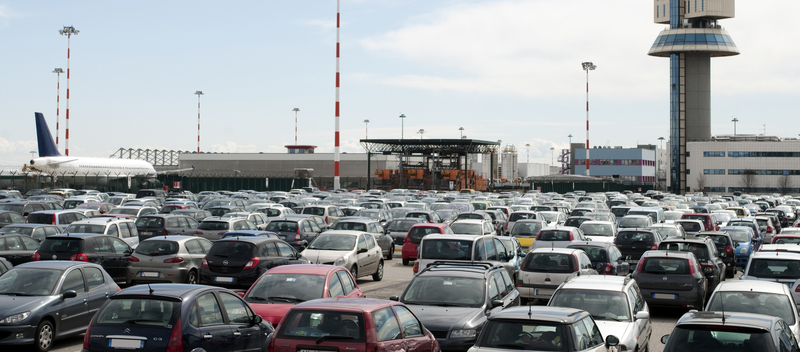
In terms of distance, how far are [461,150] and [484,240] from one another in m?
81.0

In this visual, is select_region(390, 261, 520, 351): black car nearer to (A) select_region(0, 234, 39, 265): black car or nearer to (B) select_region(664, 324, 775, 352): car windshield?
(B) select_region(664, 324, 775, 352): car windshield

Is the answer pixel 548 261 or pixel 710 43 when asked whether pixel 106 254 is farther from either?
pixel 710 43

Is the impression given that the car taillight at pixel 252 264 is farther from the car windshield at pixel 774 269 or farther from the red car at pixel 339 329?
the car windshield at pixel 774 269

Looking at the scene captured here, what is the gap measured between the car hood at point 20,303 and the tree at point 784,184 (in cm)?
11742

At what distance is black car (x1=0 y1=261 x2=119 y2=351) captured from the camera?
36.7ft

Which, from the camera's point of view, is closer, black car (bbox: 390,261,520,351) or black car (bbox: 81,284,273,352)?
black car (bbox: 81,284,273,352)

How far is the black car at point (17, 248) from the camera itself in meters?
17.5

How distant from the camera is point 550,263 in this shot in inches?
605

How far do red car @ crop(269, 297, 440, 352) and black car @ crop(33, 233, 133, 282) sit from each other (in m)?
9.74

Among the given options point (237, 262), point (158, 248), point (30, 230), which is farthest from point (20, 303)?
point (30, 230)

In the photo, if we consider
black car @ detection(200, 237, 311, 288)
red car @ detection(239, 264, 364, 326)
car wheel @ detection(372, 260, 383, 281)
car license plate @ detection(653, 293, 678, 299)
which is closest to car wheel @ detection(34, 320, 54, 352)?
red car @ detection(239, 264, 364, 326)

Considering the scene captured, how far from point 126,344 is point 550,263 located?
910 cm

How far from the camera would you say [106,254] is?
55.9 feet

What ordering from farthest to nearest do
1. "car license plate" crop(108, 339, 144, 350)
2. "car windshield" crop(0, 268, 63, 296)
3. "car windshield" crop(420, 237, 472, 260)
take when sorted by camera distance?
1. "car windshield" crop(420, 237, 472, 260)
2. "car windshield" crop(0, 268, 63, 296)
3. "car license plate" crop(108, 339, 144, 350)
